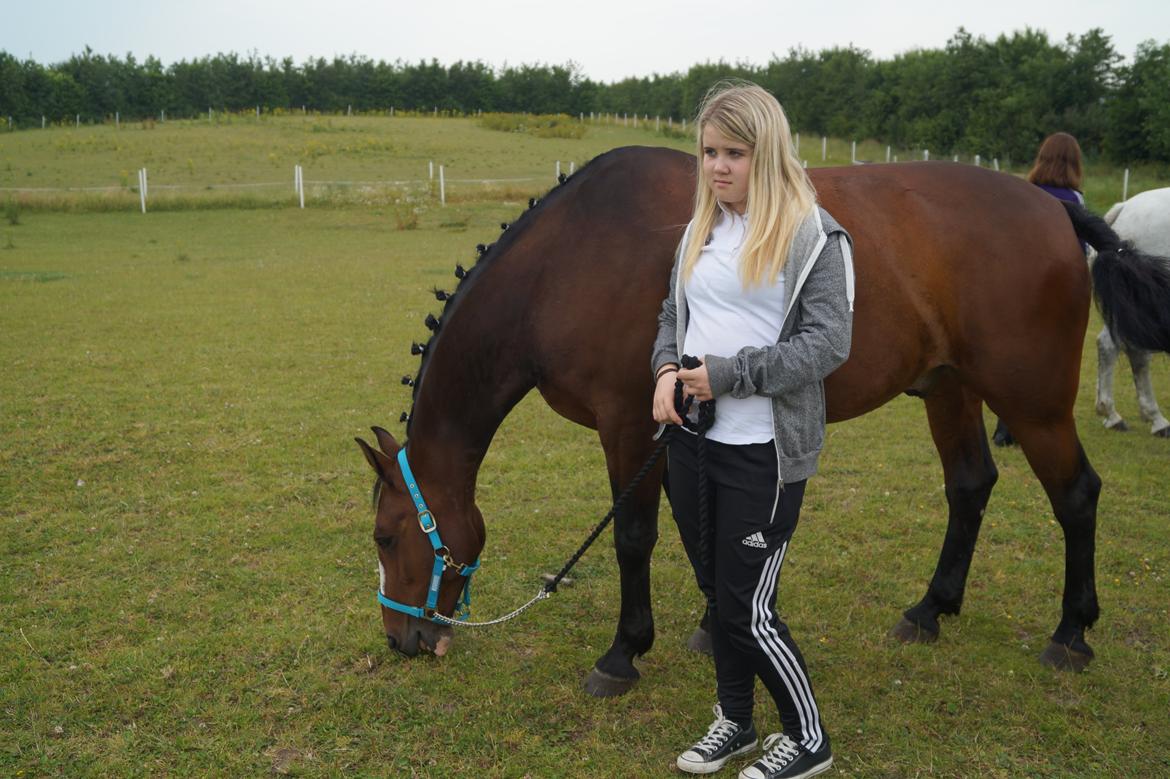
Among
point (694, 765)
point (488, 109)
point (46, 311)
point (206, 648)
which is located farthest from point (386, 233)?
point (488, 109)

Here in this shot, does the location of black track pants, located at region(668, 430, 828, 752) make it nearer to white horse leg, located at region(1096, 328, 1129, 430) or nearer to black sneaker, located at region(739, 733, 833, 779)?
black sneaker, located at region(739, 733, 833, 779)

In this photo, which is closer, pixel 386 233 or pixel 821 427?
pixel 821 427

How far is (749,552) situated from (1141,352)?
6337mm

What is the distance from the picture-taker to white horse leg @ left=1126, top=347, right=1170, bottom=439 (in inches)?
285

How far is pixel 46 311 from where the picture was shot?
38.9 feet

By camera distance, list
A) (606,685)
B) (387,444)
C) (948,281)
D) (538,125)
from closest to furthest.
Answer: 1. (948,281)
2. (606,685)
3. (387,444)
4. (538,125)

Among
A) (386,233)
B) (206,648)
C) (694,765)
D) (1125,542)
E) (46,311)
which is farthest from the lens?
(386,233)

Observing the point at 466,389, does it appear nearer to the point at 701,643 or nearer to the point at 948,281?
the point at 701,643

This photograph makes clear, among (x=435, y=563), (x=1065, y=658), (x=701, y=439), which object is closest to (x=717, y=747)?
(x=701, y=439)

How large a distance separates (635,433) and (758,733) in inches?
51.4

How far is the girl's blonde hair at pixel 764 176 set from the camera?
2.58m

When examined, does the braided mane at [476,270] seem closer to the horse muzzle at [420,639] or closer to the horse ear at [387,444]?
the horse ear at [387,444]

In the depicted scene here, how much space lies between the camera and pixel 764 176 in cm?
263

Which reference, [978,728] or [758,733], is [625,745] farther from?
[978,728]
